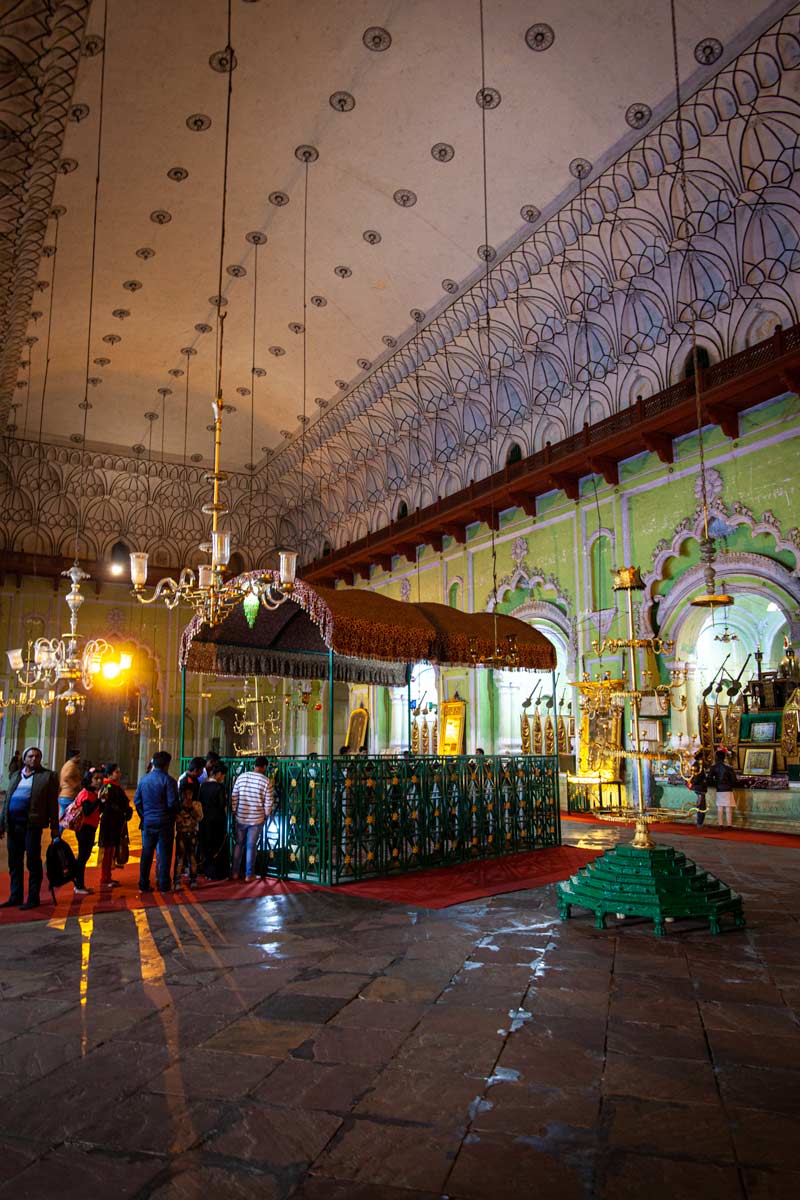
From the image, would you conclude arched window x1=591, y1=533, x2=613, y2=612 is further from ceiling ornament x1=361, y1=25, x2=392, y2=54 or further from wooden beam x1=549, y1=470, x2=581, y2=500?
ceiling ornament x1=361, y1=25, x2=392, y2=54

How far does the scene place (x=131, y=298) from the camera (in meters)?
13.7

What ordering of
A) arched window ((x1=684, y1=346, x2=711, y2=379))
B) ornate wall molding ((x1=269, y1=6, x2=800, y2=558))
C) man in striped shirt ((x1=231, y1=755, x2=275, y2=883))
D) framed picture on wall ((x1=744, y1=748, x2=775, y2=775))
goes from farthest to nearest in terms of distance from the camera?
1. arched window ((x1=684, y1=346, x2=711, y2=379))
2. framed picture on wall ((x1=744, y1=748, x2=775, y2=775))
3. ornate wall molding ((x1=269, y1=6, x2=800, y2=558))
4. man in striped shirt ((x1=231, y1=755, x2=275, y2=883))

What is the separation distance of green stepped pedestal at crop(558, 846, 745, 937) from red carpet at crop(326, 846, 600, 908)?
1085 mm

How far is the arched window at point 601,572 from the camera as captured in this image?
1205 cm

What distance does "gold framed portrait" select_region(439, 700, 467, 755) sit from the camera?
1502 cm

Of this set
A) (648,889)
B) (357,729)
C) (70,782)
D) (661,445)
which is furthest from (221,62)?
(357,729)

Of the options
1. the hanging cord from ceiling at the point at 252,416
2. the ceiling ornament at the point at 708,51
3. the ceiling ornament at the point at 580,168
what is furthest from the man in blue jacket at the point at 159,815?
the hanging cord from ceiling at the point at 252,416

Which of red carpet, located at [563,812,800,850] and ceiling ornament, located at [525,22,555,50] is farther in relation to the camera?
red carpet, located at [563,812,800,850]

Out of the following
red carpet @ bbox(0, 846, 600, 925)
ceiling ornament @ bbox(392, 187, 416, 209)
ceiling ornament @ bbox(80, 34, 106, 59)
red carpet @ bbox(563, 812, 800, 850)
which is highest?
ceiling ornament @ bbox(80, 34, 106, 59)

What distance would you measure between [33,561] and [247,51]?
42.9 ft

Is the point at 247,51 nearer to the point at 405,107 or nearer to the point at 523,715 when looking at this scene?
the point at 405,107

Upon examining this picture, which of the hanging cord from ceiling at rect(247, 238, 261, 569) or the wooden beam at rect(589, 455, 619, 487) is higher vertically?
the hanging cord from ceiling at rect(247, 238, 261, 569)

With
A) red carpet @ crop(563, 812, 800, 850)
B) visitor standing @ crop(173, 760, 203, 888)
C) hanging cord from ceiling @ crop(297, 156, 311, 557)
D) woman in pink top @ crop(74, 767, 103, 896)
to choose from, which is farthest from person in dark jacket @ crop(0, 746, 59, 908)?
hanging cord from ceiling @ crop(297, 156, 311, 557)

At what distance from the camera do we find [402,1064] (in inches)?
111
